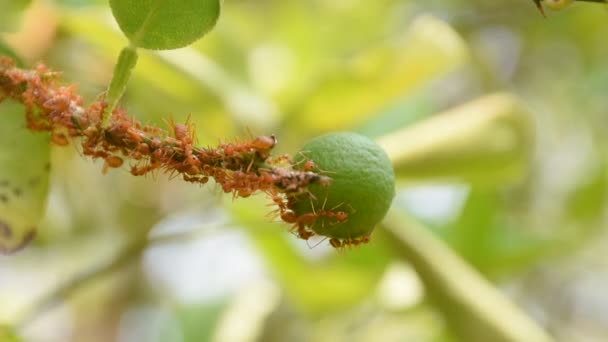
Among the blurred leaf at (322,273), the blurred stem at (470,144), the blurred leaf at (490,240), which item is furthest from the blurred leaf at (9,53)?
the blurred leaf at (490,240)

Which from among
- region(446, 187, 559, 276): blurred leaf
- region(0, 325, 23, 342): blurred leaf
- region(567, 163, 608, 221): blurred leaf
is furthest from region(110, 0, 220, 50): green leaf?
region(567, 163, 608, 221): blurred leaf

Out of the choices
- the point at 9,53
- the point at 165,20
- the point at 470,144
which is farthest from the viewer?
the point at 470,144

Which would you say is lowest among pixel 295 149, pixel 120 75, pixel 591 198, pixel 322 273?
pixel 591 198

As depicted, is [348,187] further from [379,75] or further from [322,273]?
[322,273]

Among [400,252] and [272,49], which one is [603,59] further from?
[400,252]

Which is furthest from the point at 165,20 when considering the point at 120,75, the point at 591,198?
the point at 591,198

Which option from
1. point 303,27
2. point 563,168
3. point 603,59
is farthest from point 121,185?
point 603,59

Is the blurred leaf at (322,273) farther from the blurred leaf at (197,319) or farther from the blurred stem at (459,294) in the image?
the blurred stem at (459,294)
